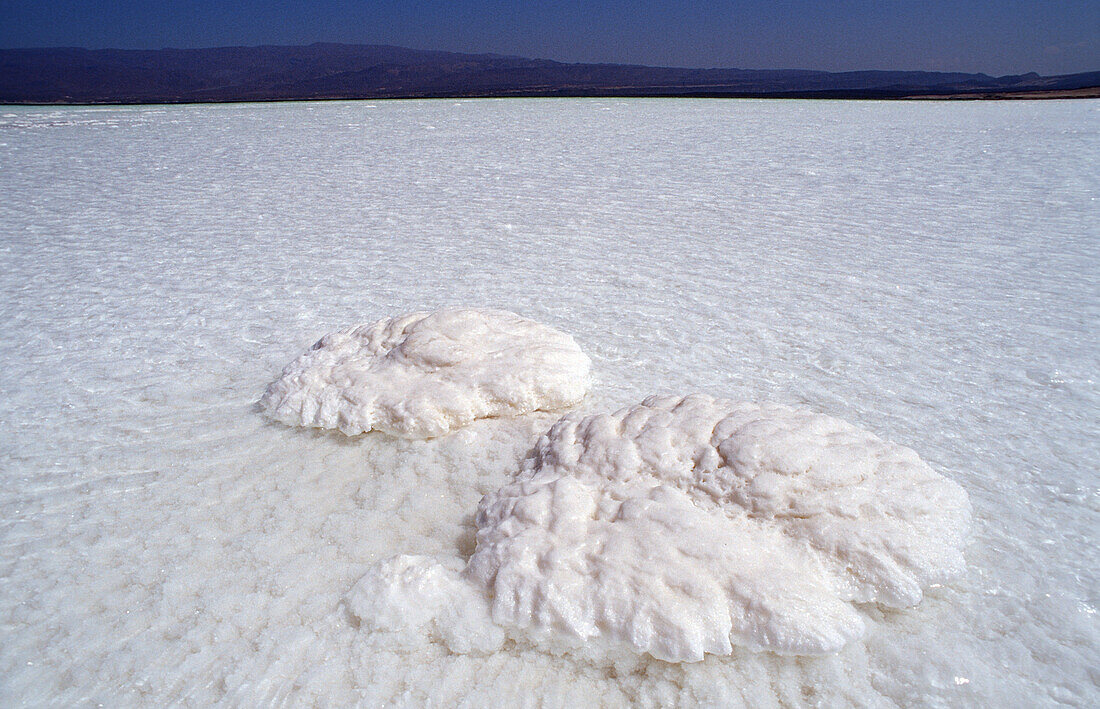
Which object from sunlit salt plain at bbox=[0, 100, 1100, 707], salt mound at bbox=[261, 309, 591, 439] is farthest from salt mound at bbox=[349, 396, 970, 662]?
salt mound at bbox=[261, 309, 591, 439]

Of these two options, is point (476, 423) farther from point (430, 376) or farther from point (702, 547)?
point (702, 547)

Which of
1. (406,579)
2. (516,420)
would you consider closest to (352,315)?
(516,420)

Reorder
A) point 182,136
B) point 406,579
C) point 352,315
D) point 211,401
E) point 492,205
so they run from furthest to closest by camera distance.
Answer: point 182,136 → point 492,205 → point 352,315 → point 211,401 → point 406,579

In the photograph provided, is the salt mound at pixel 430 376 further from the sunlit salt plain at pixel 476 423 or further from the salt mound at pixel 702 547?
the salt mound at pixel 702 547

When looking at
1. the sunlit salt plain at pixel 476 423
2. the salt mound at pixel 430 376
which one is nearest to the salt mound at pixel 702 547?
the sunlit salt plain at pixel 476 423

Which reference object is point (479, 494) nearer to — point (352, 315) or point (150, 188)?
point (352, 315)

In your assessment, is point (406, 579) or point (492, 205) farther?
point (492, 205)

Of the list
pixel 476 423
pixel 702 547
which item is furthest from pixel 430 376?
pixel 702 547
